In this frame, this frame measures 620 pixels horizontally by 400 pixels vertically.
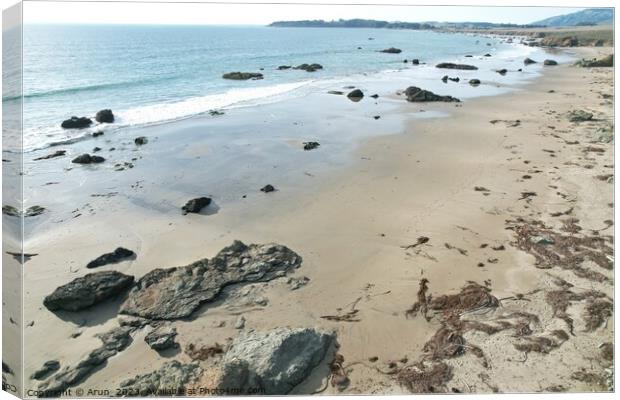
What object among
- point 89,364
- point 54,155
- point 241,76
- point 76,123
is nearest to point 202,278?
point 89,364

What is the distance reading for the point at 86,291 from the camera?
7891mm

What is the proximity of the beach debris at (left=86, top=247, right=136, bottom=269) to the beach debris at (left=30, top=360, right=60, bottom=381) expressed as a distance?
111 inches

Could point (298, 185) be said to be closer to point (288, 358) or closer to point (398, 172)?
point (398, 172)

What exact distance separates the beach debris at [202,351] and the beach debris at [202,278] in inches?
31.9

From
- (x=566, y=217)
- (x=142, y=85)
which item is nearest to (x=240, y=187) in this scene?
(x=566, y=217)

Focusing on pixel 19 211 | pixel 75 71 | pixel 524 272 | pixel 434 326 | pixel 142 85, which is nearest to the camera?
pixel 19 211

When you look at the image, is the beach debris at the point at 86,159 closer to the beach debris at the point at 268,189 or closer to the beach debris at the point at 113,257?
the beach debris at the point at 268,189

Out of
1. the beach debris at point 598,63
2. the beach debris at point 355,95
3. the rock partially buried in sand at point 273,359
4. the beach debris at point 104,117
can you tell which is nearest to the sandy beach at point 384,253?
the rock partially buried in sand at point 273,359

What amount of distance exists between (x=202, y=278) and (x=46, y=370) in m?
2.91

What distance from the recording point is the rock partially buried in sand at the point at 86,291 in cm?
778

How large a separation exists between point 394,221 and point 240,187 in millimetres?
5175

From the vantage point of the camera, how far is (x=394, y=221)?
10.9m

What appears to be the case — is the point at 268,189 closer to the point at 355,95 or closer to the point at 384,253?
the point at 384,253

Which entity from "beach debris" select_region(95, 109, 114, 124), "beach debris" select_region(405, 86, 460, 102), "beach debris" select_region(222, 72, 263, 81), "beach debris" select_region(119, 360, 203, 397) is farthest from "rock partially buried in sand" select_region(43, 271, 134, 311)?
"beach debris" select_region(222, 72, 263, 81)
